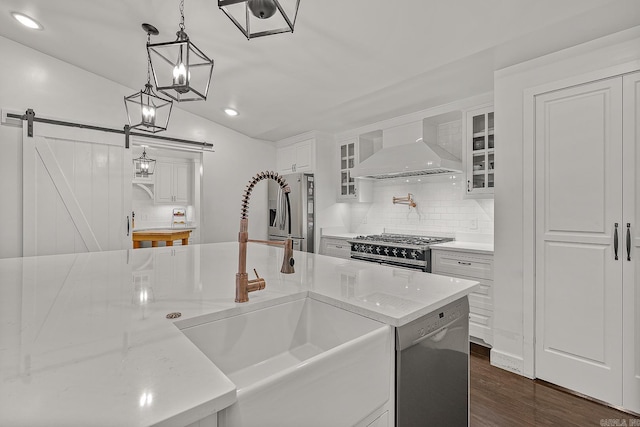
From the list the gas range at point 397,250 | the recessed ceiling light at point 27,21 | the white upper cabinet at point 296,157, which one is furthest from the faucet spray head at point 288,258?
the recessed ceiling light at point 27,21

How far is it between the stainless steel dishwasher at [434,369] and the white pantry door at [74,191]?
12.5 feet

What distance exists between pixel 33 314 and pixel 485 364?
9.33 ft

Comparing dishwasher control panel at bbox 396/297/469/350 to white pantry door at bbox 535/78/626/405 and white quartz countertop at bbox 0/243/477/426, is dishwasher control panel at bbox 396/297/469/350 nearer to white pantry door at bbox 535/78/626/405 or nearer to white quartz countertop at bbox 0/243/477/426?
white quartz countertop at bbox 0/243/477/426

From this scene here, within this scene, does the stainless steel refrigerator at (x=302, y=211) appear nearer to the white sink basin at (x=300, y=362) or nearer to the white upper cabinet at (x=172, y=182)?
the white sink basin at (x=300, y=362)

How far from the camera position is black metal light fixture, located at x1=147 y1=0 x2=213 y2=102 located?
148 centimetres

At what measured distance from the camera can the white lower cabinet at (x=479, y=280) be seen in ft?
8.86

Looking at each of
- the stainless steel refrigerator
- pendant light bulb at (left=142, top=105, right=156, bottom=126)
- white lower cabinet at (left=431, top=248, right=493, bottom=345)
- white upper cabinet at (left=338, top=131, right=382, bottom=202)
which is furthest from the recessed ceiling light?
white lower cabinet at (left=431, top=248, right=493, bottom=345)

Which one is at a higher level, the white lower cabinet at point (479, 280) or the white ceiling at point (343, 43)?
the white ceiling at point (343, 43)

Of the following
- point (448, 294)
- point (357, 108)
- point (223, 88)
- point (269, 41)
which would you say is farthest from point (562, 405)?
point (223, 88)

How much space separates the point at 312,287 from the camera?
131 centimetres

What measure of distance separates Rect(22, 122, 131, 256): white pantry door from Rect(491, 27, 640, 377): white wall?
399cm

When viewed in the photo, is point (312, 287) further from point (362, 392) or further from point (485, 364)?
point (485, 364)

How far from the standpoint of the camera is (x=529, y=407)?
6.36 ft

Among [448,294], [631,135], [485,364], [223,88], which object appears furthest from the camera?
[223,88]
